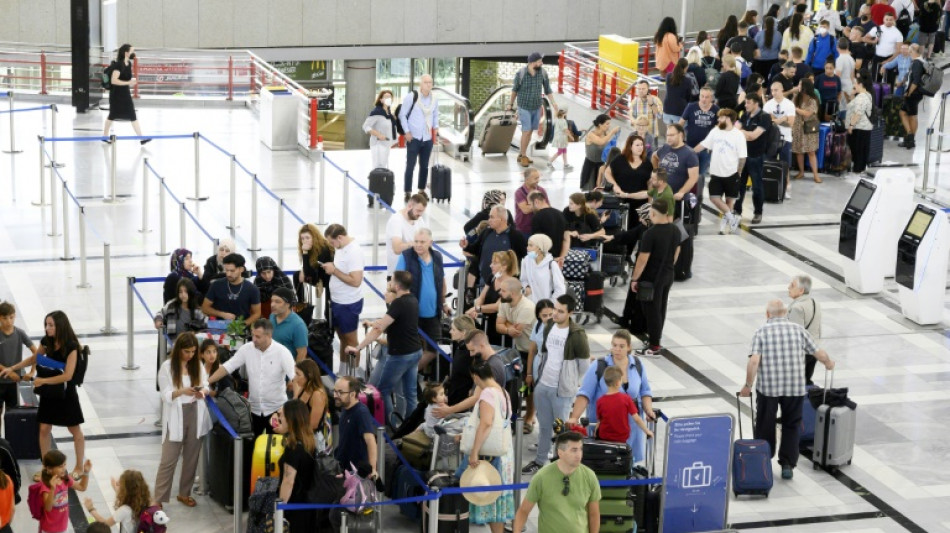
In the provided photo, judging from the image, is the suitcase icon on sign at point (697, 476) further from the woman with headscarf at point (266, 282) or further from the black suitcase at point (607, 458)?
the woman with headscarf at point (266, 282)

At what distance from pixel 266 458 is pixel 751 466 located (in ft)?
12.8

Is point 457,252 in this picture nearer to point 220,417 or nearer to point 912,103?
point 220,417

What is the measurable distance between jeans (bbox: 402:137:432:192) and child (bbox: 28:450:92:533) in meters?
10.4

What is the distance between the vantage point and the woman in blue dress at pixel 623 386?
448 inches

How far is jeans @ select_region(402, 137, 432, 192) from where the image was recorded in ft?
67.3

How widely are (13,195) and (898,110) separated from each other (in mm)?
13921

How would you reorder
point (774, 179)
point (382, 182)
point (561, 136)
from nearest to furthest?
point (382, 182) → point (774, 179) → point (561, 136)

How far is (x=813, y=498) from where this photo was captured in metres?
12.3

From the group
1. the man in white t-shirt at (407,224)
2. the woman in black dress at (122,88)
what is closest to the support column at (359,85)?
the woman in black dress at (122,88)

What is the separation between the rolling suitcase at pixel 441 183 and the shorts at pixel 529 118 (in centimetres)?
211

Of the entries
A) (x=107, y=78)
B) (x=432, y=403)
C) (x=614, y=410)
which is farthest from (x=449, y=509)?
(x=107, y=78)

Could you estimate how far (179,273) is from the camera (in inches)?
527

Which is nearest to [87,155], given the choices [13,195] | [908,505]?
[13,195]

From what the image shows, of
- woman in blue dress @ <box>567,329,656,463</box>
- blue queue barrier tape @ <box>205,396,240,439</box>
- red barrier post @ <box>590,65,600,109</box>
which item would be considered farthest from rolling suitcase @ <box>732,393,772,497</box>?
red barrier post @ <box>590,65,600,109</box>
